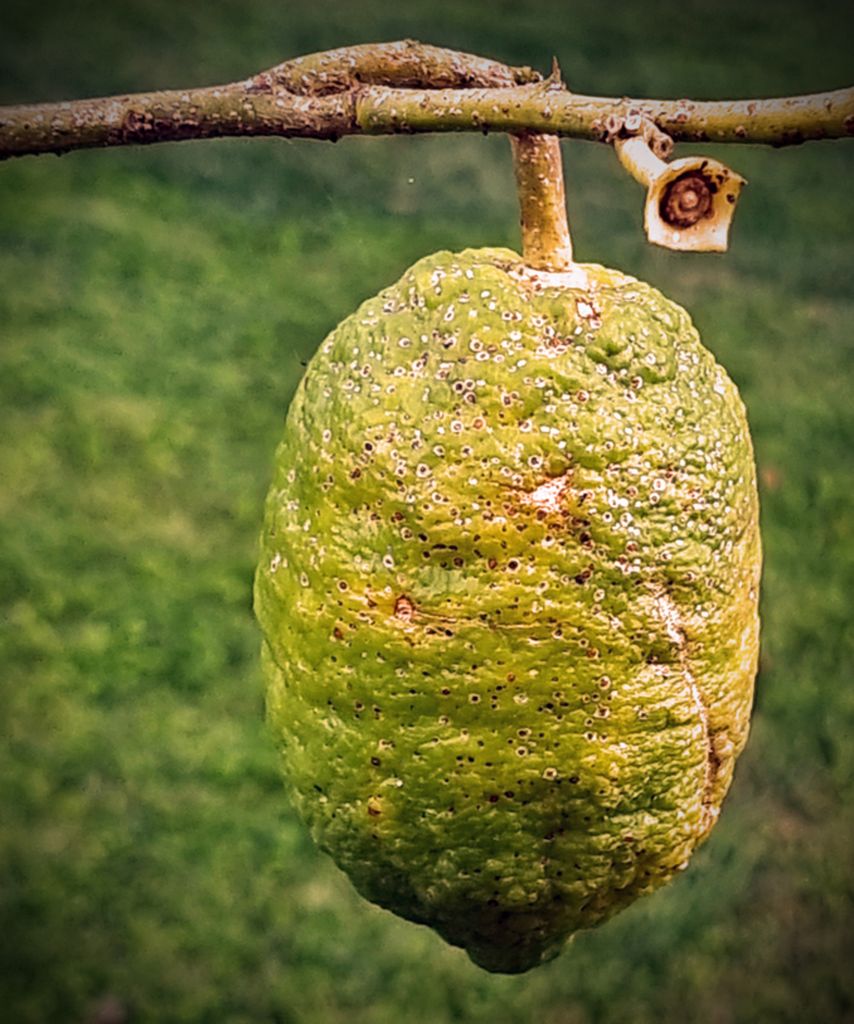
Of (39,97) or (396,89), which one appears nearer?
(396,89)

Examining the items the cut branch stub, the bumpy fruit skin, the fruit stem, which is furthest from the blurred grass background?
the cut branch stub

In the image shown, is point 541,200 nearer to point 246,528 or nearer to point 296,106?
point 296,106

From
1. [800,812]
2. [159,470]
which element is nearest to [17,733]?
[159,470]

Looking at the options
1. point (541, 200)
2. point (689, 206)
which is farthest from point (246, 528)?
point (689, 206)

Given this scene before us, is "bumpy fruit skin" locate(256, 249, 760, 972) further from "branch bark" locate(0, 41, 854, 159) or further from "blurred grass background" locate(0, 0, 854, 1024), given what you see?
"blurred grass background" locate(0, 0, 854, 1024)

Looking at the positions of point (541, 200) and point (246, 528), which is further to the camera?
point (246, 528)

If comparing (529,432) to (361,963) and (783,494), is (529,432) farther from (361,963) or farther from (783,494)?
(783,494)
